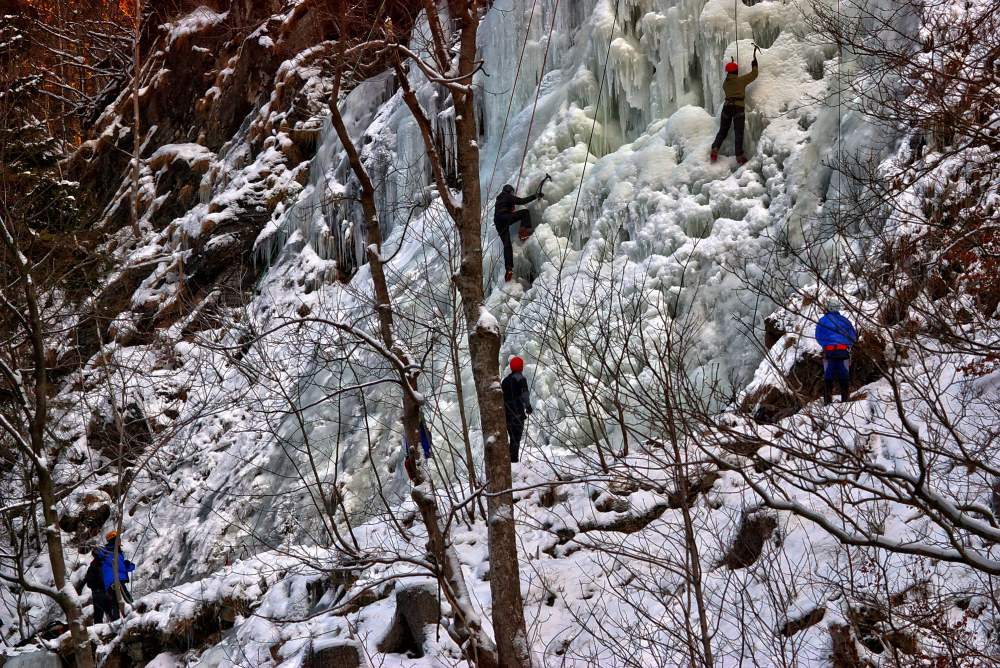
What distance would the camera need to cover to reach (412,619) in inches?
264

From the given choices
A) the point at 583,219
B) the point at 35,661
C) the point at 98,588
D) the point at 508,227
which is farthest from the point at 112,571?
the point at 583,219

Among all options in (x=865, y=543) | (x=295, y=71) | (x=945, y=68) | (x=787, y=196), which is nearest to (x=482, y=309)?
(x=865, y=543)

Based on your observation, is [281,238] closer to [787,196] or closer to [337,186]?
[337,186]

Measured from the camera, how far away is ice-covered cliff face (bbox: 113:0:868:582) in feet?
31.1

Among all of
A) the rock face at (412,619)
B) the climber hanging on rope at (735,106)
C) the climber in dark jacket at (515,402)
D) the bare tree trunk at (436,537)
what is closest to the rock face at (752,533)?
the bare tree trunk at (436,537)

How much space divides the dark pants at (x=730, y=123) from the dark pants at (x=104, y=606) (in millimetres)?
9395

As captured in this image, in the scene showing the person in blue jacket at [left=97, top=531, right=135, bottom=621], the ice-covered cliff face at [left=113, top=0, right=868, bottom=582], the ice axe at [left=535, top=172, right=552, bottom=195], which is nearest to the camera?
the ice-covered cliff face at [left=113, top=0, right=868, bottom=582]

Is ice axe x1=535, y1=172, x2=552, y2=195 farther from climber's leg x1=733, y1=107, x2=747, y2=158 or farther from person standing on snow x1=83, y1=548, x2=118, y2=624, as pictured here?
person standing on snow x1=83, y1=548, x2=118, y2=624

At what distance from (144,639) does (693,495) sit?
19.6 ft

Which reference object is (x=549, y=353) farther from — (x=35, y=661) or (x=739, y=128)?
(x=35, y=661)

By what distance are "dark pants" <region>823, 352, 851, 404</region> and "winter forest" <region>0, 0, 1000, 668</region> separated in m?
0.04

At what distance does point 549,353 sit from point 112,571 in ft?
20.1

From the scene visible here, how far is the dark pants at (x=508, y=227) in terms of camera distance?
11.4 m

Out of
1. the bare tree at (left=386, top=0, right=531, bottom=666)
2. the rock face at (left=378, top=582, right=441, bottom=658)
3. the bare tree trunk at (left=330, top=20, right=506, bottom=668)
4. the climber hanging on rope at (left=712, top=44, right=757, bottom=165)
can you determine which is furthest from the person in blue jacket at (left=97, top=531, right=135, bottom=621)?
the climber hanging on rope at (left=712, top=44, right=757, bottom=165)
